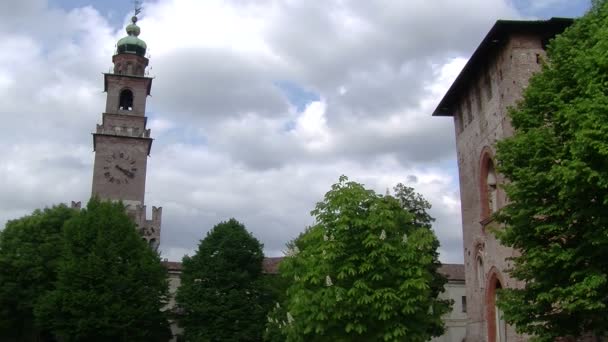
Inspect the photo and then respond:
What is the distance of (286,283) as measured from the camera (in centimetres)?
3697

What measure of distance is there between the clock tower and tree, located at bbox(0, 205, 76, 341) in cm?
669

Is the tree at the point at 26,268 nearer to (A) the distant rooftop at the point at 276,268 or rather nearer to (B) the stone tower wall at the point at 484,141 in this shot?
(A) the distant rooftop at the point at 276,268

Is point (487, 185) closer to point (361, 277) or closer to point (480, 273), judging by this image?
point (480, 273)

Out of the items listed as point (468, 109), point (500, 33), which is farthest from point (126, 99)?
point (500, 33)

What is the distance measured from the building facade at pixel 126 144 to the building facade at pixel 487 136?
26396 mm

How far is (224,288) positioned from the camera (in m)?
38.2


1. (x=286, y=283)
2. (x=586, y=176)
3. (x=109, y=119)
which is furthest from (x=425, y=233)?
(x=109, y=119)

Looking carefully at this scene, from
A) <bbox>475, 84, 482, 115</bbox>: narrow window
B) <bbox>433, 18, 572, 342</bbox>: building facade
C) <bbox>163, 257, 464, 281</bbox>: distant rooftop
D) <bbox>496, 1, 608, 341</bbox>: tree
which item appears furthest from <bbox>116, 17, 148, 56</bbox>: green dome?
<bbox>496, 1, 608, 341</bbox>: tree

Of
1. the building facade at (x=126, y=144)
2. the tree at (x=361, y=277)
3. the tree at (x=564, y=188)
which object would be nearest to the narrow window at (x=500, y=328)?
the tree at (x=361, y=277)

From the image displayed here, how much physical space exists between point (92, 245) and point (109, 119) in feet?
55.0

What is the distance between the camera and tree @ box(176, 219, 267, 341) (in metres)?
36.8

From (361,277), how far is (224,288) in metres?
22.3

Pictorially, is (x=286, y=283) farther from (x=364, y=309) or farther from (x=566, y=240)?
(x=566, y=240)

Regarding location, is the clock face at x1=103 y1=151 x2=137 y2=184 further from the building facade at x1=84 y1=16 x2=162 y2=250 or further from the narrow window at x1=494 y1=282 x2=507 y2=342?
the narrow window at x1=494 y1=282 x2=507 y2=342
